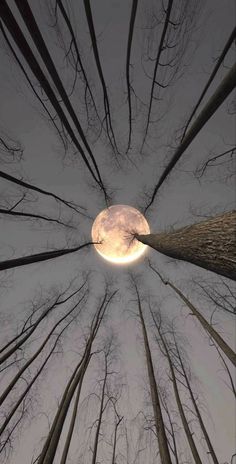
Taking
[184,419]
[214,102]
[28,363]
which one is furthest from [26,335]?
[214,102]

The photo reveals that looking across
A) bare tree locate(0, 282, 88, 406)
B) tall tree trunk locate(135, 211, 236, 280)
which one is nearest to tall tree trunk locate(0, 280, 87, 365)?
bare tree locate(0, 282, 88, 406)

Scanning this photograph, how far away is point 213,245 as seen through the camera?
12.1 feet

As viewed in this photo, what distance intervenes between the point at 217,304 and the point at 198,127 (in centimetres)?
661

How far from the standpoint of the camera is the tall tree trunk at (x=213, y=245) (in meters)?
3.26

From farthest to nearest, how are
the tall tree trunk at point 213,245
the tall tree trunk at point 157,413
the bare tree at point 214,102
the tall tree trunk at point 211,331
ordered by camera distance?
the tall tree trunk at point 211,331 < the tall tree trunk at point 157,413 < the bare tree at point 214,102 < the tall tree trunk at point 213,245

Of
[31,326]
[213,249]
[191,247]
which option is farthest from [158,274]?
[213,249]

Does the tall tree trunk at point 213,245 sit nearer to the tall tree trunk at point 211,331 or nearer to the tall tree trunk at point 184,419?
the tall tree trunk at point 211,331

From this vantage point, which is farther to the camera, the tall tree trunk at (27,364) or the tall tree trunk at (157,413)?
the tall tree trunk at (27,364)

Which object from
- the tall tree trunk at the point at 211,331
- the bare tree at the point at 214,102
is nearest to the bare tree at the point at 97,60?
the bare tree at the point at 214,102

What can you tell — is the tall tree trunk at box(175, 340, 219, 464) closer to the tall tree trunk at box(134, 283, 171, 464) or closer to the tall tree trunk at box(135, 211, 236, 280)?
the tall tree trunk at box(134, 283, 171, 464)

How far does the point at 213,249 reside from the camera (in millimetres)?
3652

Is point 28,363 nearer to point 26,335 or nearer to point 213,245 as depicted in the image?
point 26,335

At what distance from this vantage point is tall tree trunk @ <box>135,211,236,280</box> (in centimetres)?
326

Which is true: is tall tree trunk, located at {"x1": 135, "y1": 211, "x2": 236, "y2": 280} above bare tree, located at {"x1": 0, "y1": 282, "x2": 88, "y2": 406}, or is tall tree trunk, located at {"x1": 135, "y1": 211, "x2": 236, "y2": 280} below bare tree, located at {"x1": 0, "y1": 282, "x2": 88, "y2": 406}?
below
